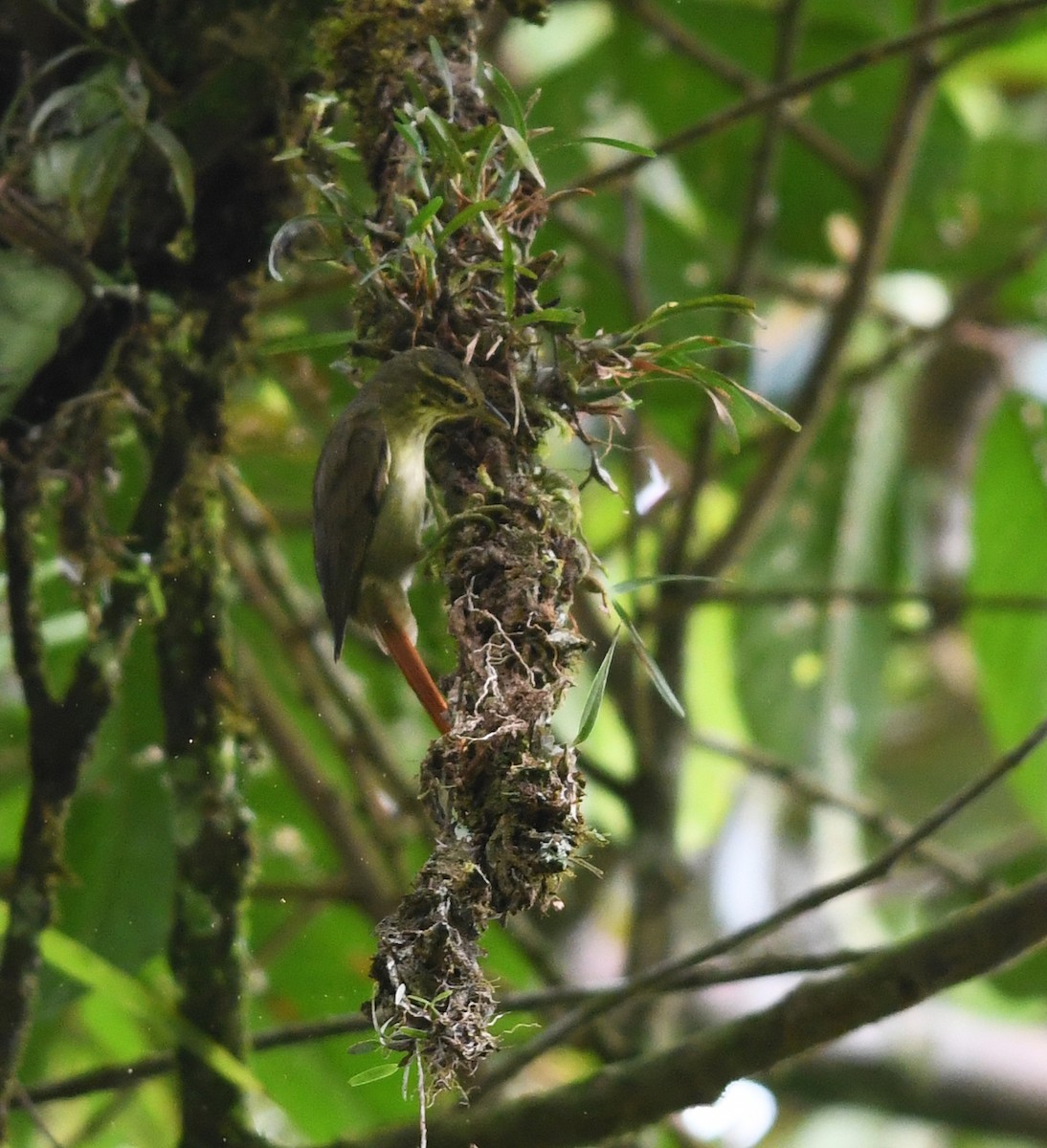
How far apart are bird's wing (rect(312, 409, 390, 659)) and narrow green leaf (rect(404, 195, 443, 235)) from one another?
210mm

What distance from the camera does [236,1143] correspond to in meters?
1.88

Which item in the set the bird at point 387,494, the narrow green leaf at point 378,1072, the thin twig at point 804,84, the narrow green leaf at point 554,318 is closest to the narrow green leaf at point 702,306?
the narrow green leaf at point 554,318

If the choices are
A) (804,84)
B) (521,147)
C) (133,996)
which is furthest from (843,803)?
(521,147)

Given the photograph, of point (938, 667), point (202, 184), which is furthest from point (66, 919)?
point (938, 667)

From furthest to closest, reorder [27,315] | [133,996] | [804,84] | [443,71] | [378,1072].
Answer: [804,84]
[27,315]
[133,996]
[443,71]
[378,1072]

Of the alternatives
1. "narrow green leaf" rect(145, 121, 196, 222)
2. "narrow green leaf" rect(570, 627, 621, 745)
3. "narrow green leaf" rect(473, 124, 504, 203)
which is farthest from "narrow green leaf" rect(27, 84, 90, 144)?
"narrow green leaf" rect(570, 627, 621, 745)

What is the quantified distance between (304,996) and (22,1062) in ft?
2.30

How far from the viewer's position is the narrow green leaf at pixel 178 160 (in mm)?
1802

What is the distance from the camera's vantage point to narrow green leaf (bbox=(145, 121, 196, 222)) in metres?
1.80

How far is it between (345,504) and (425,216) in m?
0.46

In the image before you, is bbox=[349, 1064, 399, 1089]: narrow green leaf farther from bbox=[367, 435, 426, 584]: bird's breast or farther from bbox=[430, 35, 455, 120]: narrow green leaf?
bbox=[430, 35, 455, 120]: narrow green leaf

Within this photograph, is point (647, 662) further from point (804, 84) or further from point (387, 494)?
point (804, 84)

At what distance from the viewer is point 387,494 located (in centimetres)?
162

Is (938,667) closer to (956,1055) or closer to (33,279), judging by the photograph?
(956,1055)
